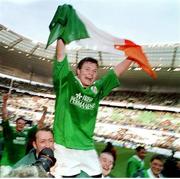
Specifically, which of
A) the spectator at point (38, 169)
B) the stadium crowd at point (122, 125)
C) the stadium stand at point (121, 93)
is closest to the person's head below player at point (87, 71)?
the spectator at point (38, 169)

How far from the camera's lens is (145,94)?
1514cm

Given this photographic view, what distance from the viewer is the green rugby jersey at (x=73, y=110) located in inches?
67.7

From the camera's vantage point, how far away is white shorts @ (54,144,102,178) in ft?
5.53

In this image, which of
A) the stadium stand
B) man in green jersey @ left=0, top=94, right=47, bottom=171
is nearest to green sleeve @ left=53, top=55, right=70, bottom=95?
man in green jersey @ left=0, top=94, right=47, bottom=171

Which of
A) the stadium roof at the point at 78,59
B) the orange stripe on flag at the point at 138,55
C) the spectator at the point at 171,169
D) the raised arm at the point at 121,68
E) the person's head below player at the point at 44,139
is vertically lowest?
the spectator at the point at 171,169

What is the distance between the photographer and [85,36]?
7.61ft

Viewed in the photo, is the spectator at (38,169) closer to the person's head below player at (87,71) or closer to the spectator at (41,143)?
the spectator at (41,143)

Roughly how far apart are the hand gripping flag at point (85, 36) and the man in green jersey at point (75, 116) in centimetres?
11

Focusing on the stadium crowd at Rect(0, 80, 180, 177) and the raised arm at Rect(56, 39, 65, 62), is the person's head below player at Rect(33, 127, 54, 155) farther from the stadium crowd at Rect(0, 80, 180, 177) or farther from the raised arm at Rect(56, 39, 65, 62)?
the stadium crowd at Rect(0, 80, 180, 177)

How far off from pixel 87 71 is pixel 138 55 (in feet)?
1.68

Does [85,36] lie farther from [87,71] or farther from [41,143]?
[41,143]

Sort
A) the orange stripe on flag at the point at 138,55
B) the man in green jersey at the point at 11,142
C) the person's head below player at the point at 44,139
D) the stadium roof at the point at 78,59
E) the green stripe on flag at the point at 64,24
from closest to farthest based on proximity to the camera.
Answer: the person's head below player at the point at 44,139
the green stripe on flag at the point at 64,24
the orange stripe on flag at the point at 138,55
the man in green jersey at the point at 11,142
the stadium roof at the point at 78,59

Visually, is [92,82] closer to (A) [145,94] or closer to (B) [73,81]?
(B) [73,81]

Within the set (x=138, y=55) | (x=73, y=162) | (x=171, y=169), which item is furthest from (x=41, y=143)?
(x=171, y=169)
